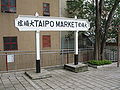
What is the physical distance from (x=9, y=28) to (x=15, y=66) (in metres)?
3.35

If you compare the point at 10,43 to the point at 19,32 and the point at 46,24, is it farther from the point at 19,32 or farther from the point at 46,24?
the point at 46,24

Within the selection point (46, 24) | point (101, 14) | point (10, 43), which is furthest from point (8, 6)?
point (101, 14)

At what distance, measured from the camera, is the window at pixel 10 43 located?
11383 mm

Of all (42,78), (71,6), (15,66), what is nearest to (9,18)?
(15,66)

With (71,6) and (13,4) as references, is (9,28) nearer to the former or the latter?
(13,4)

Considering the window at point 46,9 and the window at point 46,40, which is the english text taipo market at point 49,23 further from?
the window at point 46,9

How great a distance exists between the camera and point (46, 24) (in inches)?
251

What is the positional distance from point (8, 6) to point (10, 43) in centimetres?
301

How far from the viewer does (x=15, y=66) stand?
10.1 meters

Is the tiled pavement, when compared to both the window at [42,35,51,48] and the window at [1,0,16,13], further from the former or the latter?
the window at [1,0,16,13]

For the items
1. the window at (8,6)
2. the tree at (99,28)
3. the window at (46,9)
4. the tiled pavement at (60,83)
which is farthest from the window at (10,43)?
the tree at (99,28)

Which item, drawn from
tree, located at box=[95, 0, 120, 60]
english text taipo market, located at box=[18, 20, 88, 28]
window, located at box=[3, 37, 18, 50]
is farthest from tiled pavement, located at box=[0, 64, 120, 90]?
window, located at box=[3, 37, 18, 50]

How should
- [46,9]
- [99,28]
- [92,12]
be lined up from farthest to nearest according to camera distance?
[46,9], [92,12], [99,28]

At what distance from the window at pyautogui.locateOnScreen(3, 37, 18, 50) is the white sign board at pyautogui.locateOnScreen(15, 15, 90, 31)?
242 inches
